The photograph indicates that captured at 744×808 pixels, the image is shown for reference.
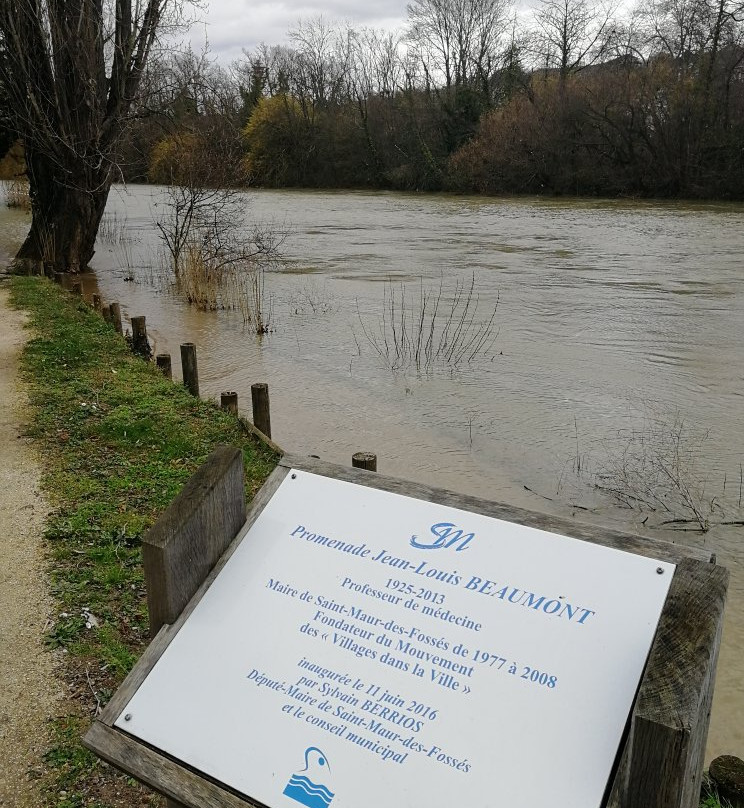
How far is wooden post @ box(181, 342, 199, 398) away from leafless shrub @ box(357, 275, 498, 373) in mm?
3506

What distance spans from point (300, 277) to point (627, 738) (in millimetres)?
17478

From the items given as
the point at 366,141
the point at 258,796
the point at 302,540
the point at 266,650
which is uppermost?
the point at 366,141

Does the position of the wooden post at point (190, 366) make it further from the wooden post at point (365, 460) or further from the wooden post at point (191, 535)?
the wooden post at point (191, 535)

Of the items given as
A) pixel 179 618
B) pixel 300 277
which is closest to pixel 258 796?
pixel 179 618

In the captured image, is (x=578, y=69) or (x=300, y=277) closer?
(x=300, y=277)

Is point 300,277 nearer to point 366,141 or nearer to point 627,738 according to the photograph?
point 627,738

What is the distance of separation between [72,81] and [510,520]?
16.1 meters

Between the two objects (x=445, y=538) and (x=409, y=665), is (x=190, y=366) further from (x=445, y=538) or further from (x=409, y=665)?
(x=409, y=665)

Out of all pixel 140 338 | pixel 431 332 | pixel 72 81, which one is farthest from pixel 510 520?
pixel 72 81

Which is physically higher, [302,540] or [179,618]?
[302,540]

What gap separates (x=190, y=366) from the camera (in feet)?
27.8

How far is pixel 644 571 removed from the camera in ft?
6.61

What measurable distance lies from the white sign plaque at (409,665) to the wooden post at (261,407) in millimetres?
4745

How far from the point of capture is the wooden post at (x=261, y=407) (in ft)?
23.1
